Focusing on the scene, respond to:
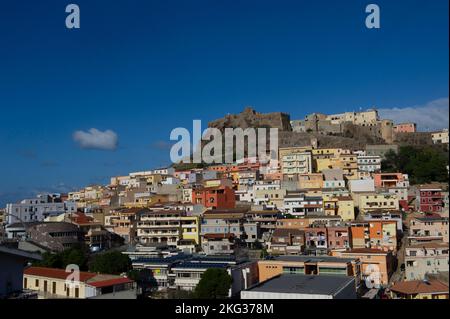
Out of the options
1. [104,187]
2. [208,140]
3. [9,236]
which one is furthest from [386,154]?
[9,236]

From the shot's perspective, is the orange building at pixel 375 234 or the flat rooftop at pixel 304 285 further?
the orange building at pixel 375 234

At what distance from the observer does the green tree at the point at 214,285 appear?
8.29 metres

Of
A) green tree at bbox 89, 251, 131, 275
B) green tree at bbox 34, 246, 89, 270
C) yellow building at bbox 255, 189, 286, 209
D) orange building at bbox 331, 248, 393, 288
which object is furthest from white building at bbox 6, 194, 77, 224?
orange building at bbox 331, 248, 393, 288

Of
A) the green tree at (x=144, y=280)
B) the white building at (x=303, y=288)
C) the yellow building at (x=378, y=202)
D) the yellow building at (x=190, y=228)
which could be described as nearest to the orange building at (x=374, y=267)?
the white building at (x=303, y=288)

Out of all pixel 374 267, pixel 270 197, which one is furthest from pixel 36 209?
pixel 374 267

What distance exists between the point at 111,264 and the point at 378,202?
8.65m

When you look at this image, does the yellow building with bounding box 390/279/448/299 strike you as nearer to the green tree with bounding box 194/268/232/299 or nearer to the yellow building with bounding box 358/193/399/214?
the green tree with bounding box 194/268/232/299

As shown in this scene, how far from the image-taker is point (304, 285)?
651 centimetres

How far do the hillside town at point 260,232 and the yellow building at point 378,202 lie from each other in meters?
0.03

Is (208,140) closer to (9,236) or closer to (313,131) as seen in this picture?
(313,131)

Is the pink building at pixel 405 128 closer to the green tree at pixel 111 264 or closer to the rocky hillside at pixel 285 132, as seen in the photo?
the rocky hillside at pixel 285 132

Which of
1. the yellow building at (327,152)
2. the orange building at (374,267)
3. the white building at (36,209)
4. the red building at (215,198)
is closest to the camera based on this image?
the orange building at (374,267)

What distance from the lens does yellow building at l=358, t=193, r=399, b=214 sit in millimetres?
14563

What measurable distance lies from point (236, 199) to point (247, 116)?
13.4 m
